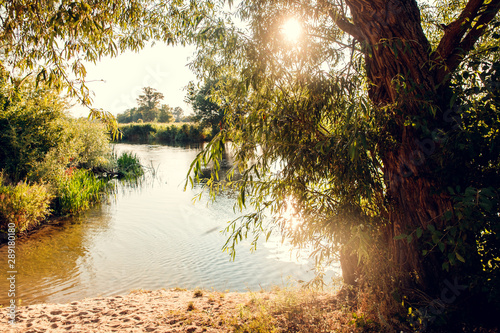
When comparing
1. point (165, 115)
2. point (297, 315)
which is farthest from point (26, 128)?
point (165, 115)

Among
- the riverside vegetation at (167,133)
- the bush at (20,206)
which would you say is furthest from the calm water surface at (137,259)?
the riverside vegetation at (167,133)

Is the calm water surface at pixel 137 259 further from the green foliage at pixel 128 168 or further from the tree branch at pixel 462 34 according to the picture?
the green foliage at pixel 128 168

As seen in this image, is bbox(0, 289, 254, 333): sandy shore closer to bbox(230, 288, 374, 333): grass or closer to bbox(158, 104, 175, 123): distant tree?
bbox(230, 288, 374, 333): grass

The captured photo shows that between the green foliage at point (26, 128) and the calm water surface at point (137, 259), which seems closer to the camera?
the calm water surface at point (137, 259)

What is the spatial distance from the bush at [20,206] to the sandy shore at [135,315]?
417cm

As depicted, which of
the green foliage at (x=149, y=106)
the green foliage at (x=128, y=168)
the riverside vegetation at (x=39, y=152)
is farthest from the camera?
the green foliage at (x=149, y=106)

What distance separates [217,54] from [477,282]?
160 inches

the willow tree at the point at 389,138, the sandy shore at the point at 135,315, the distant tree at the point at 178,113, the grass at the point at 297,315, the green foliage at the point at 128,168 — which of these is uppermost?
the distant tree at the point at 178,113

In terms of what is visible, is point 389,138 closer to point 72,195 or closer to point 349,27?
point 349,27

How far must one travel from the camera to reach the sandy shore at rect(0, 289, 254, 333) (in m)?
3.44

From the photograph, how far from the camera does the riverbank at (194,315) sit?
10.9 feet

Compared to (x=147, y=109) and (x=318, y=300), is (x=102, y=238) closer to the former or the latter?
(x=318, y=300)

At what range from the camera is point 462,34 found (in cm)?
275

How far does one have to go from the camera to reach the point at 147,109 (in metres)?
84.8
